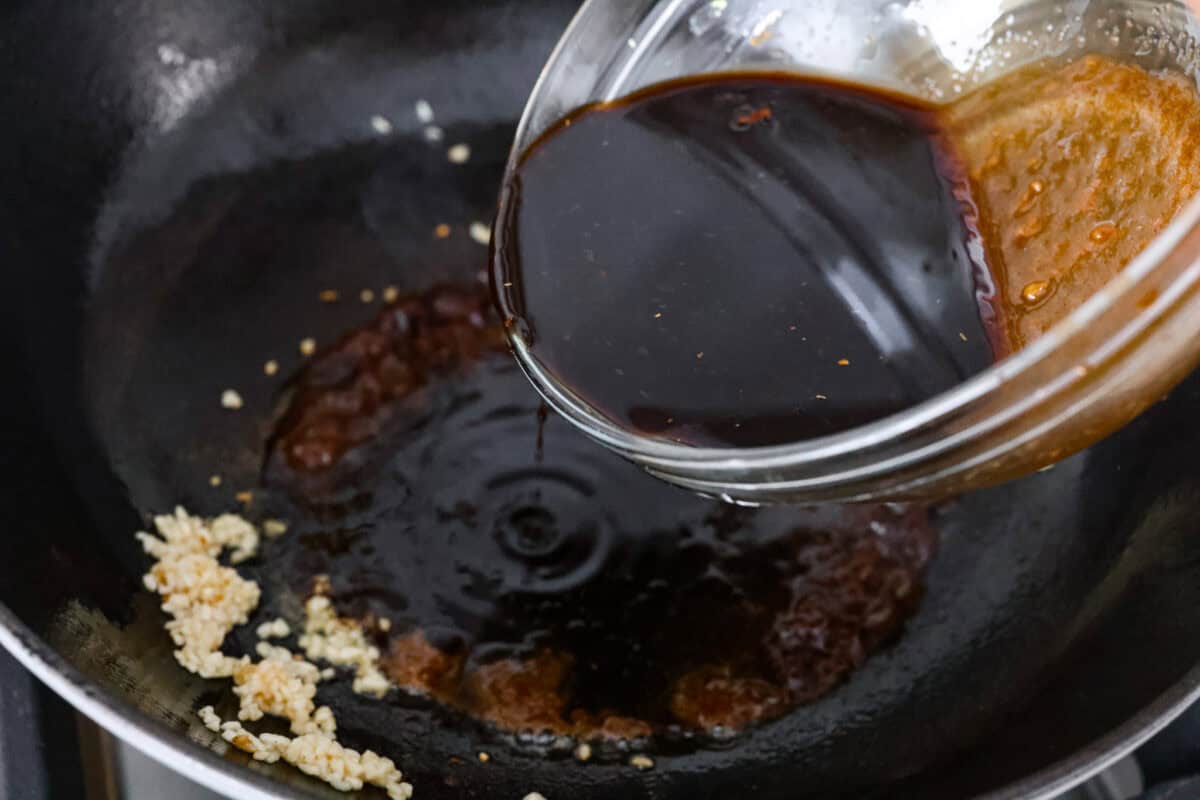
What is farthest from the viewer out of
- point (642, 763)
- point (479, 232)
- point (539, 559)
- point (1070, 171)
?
point (479, 232)

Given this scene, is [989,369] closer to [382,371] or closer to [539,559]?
[539,559]

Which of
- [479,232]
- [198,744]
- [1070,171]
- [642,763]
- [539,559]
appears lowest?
[198,744]

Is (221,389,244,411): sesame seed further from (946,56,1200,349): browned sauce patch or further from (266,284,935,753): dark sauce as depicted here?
(946,56,1200,349): browned sauce patch

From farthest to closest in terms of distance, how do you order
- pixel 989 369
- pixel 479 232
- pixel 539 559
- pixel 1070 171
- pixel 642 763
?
pixel 479 232
pixel 539 559
pixel 642 763
pixel 1070 171
pixel 989 369


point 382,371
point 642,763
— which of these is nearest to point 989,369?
point 642,763

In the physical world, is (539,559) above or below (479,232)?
below

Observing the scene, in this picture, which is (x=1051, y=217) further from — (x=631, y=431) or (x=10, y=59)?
(x=10, y=59)

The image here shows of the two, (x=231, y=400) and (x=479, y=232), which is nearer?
(x=231, y=400)
